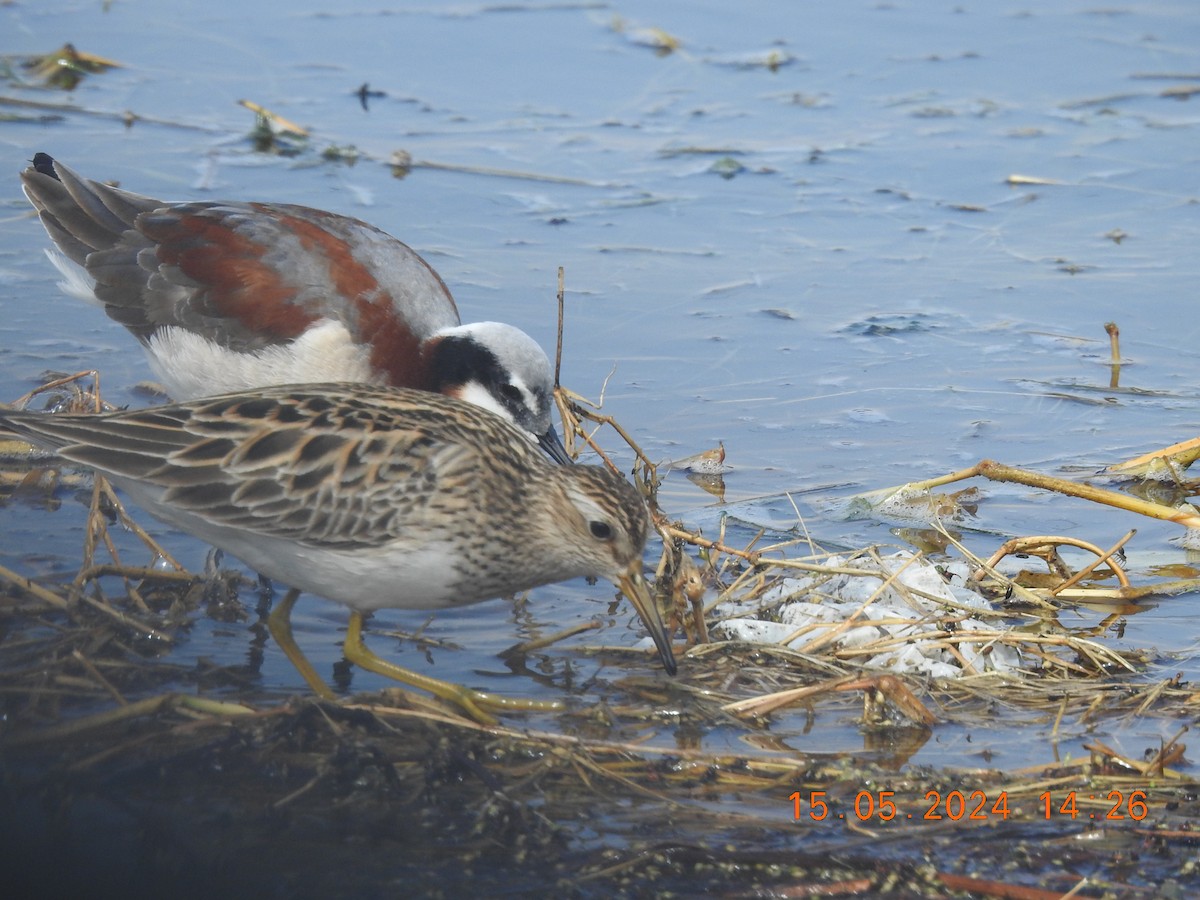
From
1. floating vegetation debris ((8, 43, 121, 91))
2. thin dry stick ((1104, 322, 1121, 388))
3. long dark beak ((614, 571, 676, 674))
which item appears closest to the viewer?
long dark beak ((614, 571, 676, 674))

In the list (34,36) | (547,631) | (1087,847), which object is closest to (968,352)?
(547,631)

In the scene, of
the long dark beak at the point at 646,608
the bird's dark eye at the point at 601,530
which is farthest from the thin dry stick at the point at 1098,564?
the bird's dark eye at the point at 601,530

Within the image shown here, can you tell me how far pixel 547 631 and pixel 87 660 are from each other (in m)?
1.73

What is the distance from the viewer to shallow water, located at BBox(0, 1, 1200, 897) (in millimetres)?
7270

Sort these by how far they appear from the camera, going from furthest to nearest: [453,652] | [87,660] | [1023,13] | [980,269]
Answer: [1023,13], [980,269], [453,652], [87,660]

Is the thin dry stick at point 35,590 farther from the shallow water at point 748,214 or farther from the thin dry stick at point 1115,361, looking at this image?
the thin dry stick at point 1115,361

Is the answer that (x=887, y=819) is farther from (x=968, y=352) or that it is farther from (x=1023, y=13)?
(x=1023, y=13)

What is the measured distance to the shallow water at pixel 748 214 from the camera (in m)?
7.27

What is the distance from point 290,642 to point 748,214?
5.76 m

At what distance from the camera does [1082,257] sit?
977 cm
